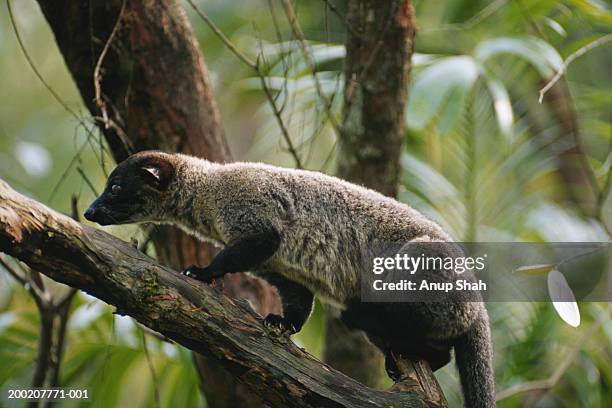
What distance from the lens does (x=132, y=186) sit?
197 inches

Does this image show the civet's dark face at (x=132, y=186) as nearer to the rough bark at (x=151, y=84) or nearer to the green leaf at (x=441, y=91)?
the rough bark at (x=151, y=84)

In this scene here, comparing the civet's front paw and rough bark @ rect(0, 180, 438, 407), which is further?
the civet's front paw

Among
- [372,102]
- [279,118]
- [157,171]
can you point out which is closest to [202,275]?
[157,171]

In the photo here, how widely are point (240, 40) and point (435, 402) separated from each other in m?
7.08

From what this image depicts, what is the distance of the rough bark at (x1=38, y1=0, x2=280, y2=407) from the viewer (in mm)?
5246

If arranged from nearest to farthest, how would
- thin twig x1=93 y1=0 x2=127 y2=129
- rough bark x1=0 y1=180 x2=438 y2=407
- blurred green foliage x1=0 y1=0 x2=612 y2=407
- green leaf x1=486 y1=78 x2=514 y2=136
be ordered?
1. rough bark x1=0 y1=180 x2=438 y2=407
2. thin twig x1=93 y1=0 x2=127 y2=129
3. blurred green foliage x1=0 y1=0 x2=612 y2=407
4. green leaf x1=486 y1=78 x2=514 y2=136

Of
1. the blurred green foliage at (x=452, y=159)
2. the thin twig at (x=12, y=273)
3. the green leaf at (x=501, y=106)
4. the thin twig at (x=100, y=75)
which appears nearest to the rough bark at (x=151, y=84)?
the thin twig at (x=100, y=75)

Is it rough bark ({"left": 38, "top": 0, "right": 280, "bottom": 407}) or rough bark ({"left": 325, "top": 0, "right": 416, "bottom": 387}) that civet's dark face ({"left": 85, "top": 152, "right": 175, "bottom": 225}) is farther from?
rough bark ({"left": 325, "top": 0, "right": 416, "bottom": 387})

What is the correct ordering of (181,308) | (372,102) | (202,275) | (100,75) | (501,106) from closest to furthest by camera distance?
(181,308), (202,275), (100,75), (372,102), (501,106)

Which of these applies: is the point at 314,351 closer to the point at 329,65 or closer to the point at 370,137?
the point at 370,137

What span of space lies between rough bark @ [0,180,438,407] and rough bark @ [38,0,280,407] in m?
1.72

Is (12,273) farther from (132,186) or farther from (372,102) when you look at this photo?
(372,102)

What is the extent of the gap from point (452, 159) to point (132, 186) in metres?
4.40

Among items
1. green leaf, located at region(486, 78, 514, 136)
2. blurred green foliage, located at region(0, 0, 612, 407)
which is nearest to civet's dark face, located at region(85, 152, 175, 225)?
blurred green foliage, located at region(0, 0, 612, 407)
